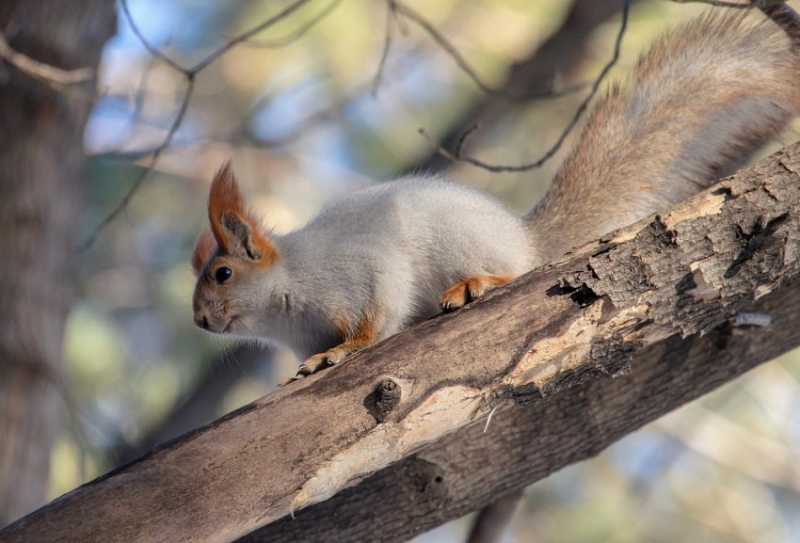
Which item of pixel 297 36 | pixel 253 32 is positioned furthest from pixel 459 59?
pixel 253 32

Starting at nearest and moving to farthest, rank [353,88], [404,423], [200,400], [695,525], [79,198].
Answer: [404,423] → [79,198] → [200,400] → [353,88] → [695,525]

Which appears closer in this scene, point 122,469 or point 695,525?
point 122,469

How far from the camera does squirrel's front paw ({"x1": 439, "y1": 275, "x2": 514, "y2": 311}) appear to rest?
7.02 feet

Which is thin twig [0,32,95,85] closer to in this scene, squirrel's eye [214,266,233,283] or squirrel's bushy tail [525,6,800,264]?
squirrel's eye [214,266,233,283]

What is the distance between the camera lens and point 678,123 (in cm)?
244

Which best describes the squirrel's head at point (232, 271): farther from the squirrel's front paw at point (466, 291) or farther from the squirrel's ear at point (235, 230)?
the squirrel's front paw at point (466, 291)

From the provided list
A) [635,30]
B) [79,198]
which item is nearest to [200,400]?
[79,198]

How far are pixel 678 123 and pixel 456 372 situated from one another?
104cm

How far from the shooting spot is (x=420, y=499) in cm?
234

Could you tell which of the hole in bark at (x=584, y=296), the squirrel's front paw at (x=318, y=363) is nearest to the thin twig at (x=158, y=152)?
the squirrel's front paw at (x=318, y=363)

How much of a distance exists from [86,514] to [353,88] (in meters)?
4.65

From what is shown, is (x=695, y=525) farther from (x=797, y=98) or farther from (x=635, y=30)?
(x=797, y=98)

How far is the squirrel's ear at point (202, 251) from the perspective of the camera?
8.52 ft

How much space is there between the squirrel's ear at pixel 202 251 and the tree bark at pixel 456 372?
2.36 ft
